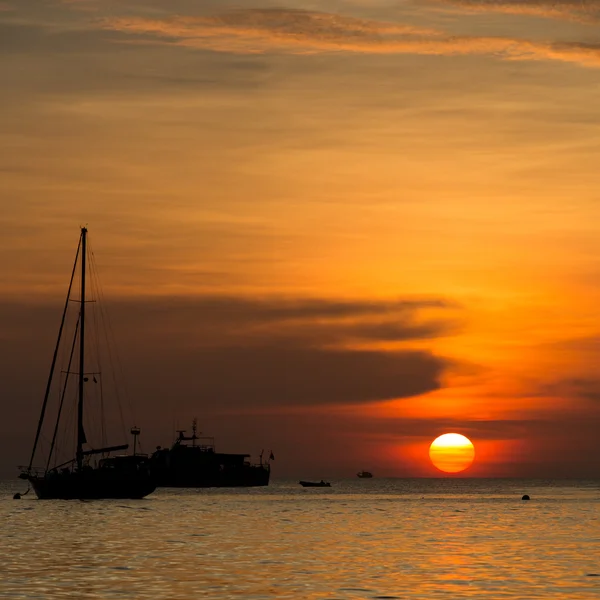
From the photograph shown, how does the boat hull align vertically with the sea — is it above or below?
above

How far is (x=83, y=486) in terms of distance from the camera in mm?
125375

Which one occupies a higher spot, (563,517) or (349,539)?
(563,517)

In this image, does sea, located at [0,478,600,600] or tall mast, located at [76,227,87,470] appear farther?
tall mast, located at [76,227,87,470]

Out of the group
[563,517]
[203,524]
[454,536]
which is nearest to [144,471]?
[203,524]

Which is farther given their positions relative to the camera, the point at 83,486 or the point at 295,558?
the point at 83,486

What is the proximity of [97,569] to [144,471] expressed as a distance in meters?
79.8

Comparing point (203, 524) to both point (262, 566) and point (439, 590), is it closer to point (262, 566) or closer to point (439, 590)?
point (262, 566)

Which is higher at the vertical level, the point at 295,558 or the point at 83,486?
the point at 83,486

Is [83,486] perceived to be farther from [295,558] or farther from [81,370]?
[295,558]

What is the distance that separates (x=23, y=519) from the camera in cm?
10694

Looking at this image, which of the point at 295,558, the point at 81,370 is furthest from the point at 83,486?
the point at 295,558

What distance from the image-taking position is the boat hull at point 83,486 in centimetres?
12531

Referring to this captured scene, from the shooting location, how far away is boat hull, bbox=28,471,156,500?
411 ft

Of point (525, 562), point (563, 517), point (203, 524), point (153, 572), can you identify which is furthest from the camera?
point (563, 517)
